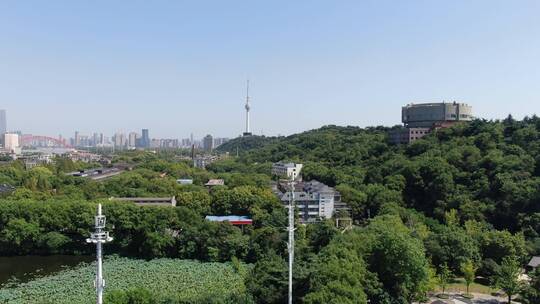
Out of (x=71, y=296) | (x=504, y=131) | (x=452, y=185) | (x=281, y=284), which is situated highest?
(x=504, y=131)

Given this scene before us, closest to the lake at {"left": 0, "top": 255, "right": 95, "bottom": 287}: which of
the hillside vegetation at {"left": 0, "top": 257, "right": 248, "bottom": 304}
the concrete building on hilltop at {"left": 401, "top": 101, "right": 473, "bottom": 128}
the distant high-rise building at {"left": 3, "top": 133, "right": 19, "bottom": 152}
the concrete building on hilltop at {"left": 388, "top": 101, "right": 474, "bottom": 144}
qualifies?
the hillside vegetation at {"left": 0, "top": 257, "right": 248, "bottom": 304}

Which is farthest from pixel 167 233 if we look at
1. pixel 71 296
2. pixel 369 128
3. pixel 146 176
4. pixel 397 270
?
pixel 369 128

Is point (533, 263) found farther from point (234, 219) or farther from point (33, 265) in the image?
point (33, 265)

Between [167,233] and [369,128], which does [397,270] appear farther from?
[369,128]

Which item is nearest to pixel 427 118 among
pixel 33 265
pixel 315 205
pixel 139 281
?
pixel 315 205

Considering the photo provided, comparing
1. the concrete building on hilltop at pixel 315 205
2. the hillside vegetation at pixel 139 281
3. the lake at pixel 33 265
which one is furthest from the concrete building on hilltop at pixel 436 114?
the lake at pixel 33 265
